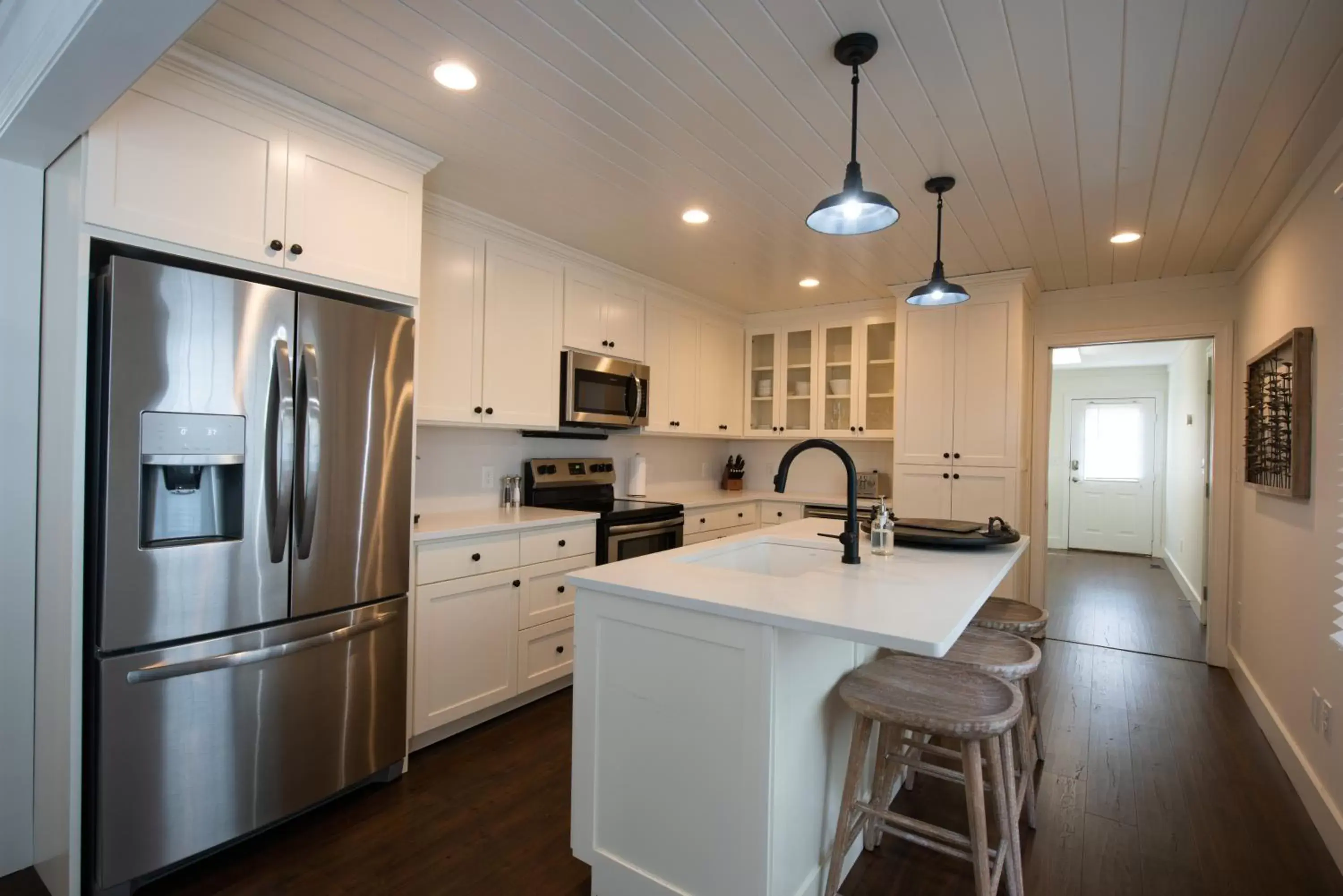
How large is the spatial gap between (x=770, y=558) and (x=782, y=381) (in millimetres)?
2879

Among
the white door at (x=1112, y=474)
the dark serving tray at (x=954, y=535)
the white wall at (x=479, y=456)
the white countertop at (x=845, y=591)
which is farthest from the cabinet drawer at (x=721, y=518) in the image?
the white door at (x=1112, y=474)

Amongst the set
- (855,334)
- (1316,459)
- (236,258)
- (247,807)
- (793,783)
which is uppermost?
(855,334)

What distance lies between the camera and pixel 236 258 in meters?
1.88

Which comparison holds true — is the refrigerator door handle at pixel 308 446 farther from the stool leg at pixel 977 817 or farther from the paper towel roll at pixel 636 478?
the paper towel roll at pixel 636 478

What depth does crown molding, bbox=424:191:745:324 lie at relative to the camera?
9.34 feet

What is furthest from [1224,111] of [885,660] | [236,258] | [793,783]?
[236,258]

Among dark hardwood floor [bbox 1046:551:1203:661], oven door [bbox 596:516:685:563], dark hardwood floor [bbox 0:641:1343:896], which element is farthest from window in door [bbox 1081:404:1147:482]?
oven door [bbox 596:516:685:563]

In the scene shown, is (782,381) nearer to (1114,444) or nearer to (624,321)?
(624,321)

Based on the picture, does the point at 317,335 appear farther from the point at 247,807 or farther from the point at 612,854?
the point at 612,854

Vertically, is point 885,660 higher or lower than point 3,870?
higher

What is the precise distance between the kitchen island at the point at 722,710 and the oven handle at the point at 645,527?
153 cm

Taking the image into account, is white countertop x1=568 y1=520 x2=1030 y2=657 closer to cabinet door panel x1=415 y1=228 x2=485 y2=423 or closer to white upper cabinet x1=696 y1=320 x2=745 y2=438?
cabinet door panel x1=415 y1=228 x2=485 y2=423

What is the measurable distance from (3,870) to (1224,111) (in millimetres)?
4358

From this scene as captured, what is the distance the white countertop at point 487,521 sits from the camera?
2547mm
